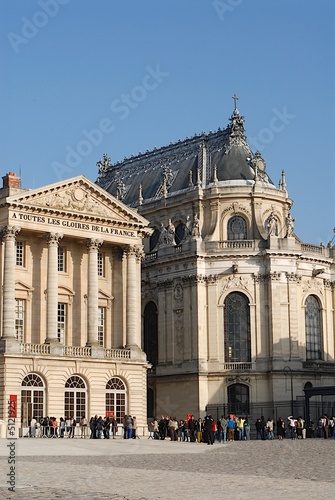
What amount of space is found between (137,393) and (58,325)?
6.50 m

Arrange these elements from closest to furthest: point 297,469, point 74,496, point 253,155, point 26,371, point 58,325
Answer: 1. point 74,496
2. point 297,469
3. point 26,371
4. point 58,325
5. point 253,155

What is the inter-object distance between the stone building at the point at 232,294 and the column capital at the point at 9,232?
59.9 ft

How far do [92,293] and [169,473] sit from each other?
32.6m

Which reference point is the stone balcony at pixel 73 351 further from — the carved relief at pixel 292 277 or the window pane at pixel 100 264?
the carved relief at pixel 292 277

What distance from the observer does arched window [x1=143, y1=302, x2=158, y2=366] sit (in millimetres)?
73125

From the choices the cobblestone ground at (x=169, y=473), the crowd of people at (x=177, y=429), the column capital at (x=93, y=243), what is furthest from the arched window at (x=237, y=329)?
the cobblestone ground at (x=169, y=473)

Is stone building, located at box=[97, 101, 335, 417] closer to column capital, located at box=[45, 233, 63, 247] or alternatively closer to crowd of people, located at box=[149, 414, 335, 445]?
crowd of people, located at box=[149, 414, 335, 445]

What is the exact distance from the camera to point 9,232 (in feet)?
178

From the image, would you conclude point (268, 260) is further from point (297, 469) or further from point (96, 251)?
point (297, 469)

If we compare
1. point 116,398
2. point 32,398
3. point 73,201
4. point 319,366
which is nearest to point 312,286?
point 319,366

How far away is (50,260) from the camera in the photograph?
56156 millimetres

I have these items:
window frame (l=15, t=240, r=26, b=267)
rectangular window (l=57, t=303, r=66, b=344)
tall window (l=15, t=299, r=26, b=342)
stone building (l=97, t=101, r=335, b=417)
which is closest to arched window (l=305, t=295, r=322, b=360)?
stone building (l=97, t=101, r=335, b=417)

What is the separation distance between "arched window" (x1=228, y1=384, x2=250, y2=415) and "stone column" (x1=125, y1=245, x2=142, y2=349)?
10570mm

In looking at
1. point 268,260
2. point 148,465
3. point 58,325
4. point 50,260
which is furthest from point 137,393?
point 148,465
